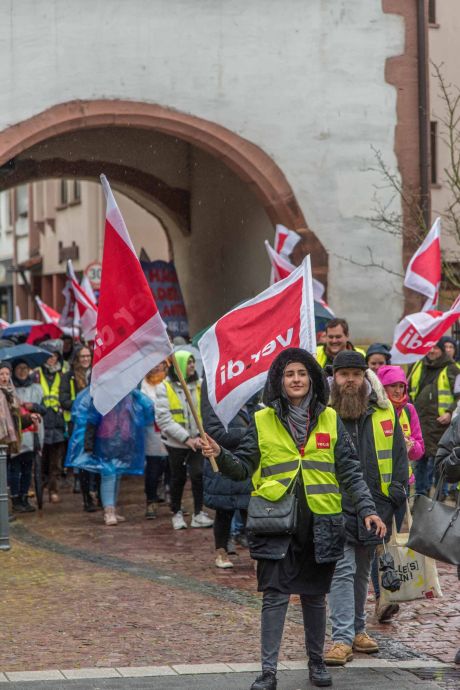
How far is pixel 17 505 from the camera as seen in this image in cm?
1529

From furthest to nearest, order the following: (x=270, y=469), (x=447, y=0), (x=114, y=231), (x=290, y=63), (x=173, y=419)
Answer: (x=447, y=0), (x=290, y=63), (x=173, y=419), (x=114, y=231), (x=270, y=469)

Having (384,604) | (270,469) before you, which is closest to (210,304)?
(384,604)

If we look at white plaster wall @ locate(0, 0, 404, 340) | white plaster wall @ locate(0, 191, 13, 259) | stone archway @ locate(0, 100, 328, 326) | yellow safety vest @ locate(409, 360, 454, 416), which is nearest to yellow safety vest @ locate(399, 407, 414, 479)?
yellow safety vest @ locate(409, 360, 454, 416)

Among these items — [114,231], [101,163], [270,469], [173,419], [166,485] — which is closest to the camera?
[270,469]

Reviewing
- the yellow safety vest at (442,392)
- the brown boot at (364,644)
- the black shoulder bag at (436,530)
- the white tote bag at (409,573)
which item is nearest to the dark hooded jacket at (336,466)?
the black shoulder bag at (436,530)

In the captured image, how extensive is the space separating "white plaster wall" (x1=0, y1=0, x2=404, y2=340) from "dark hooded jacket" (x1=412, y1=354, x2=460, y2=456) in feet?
12.2

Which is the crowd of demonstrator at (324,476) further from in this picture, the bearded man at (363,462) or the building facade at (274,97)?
the building facade at (274,97)

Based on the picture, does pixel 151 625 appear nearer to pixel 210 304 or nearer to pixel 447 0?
pixel 210 304

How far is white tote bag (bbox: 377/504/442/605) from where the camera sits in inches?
352

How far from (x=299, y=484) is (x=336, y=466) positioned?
0.26 m

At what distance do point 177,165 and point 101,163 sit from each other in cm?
128

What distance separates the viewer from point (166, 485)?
16.7 metres

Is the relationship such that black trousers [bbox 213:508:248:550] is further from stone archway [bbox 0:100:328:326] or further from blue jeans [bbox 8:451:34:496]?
stone archway [bbox 0:100:328:326]

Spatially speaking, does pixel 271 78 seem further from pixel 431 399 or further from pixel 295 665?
pixel 295 665
